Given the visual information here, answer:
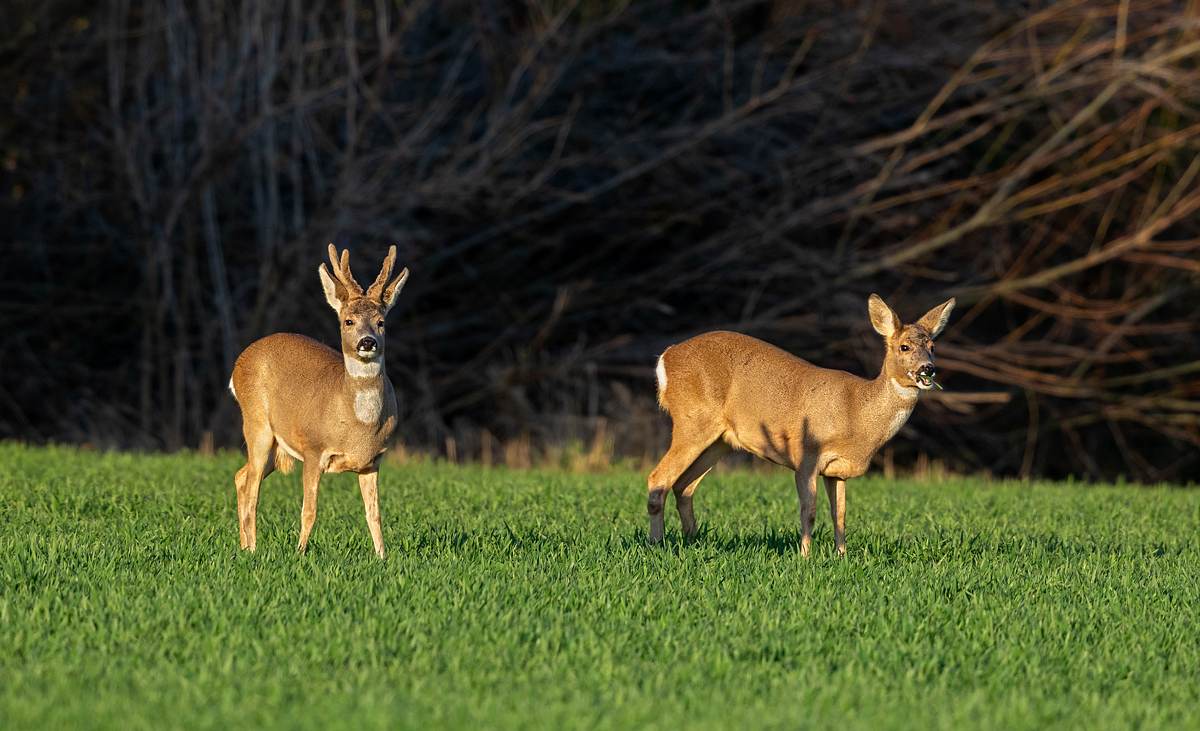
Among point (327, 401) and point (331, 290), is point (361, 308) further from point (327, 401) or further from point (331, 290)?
point (327, 401)

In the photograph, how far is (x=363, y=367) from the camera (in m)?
8.02

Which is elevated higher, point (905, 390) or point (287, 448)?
point (905, 390)

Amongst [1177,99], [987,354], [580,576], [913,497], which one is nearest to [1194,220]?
[1177,99]

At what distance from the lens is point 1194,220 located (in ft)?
72.7

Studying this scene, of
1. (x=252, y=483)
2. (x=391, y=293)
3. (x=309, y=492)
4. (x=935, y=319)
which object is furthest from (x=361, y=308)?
(x=935, y=319)

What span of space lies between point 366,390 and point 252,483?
94 centimetres

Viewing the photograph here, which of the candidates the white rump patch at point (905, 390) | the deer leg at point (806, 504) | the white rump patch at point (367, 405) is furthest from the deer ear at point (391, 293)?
the white rump patch at point (905, 390)

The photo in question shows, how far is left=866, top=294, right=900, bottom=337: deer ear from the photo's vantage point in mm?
9164

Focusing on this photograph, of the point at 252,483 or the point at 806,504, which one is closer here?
the point at 252,483

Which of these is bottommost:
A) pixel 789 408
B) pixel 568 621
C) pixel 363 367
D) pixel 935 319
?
pixel 568 621

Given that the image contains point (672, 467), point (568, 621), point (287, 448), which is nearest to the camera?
point (568, 621)

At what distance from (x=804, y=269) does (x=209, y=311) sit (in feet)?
21.0

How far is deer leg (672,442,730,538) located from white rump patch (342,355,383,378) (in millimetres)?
2261

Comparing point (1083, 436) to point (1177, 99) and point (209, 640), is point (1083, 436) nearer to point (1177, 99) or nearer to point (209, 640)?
point (1177, 99)
